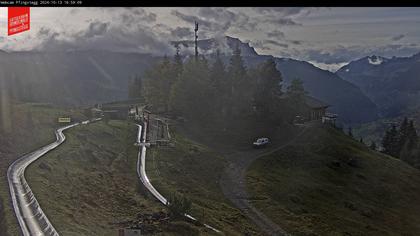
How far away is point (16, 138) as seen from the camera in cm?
2734

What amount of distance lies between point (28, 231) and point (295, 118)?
43563 mm

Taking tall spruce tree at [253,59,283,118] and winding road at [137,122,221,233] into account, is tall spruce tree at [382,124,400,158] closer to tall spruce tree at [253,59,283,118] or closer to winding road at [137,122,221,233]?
tall spruce tree at [253,59,283,118]

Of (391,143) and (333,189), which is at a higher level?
(333,189)

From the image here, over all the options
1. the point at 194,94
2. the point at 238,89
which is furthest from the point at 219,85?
the point at 194,94

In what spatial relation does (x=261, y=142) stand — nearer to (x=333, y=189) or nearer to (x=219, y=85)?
(x=219, y=85)

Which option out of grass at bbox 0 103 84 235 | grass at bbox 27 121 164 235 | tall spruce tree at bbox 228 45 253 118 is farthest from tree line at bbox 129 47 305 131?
grass at bbox 27 121 164 235

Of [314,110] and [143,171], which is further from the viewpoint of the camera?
[314,110]

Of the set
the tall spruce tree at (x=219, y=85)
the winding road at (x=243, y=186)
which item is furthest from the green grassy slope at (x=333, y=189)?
the tall spruce tree at (x=219, y=85)

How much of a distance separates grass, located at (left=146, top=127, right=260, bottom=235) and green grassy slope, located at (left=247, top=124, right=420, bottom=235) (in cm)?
276

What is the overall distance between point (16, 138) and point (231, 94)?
27.9 meters

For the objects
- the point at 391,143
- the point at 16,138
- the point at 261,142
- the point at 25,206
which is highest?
the point at 16,138

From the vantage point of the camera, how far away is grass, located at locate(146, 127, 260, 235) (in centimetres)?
1980

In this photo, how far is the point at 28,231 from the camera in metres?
11.7

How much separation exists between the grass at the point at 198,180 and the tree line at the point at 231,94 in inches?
366
